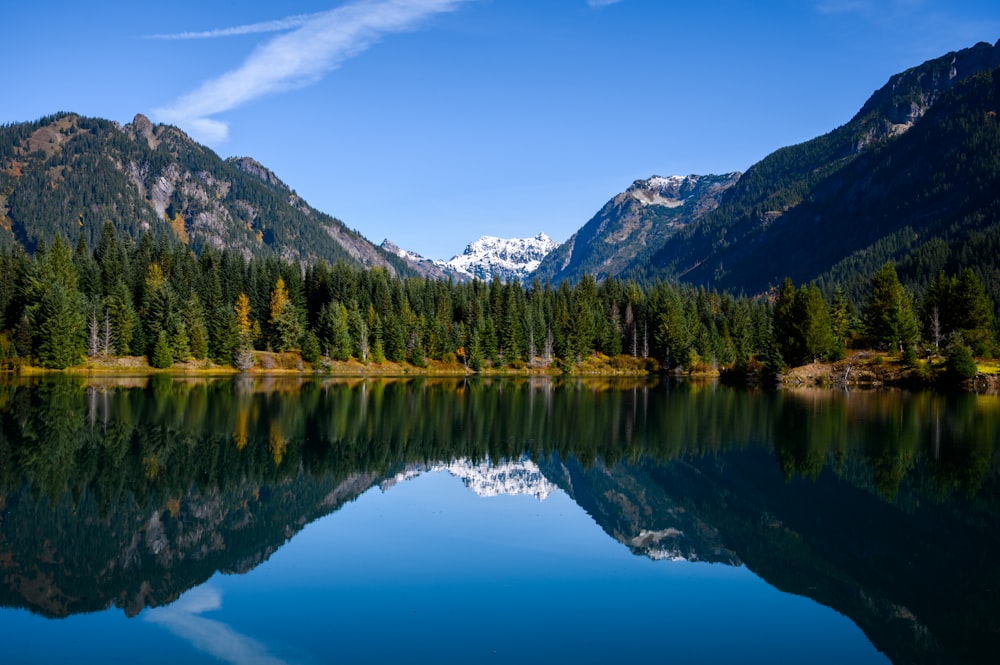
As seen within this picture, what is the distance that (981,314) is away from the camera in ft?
318

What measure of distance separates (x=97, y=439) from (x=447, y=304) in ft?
353

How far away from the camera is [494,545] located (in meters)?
22.8

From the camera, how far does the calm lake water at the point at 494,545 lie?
15086 millimetres

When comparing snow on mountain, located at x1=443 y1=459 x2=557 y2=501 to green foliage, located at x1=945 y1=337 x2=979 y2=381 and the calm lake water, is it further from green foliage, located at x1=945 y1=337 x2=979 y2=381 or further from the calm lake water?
green foliage, located at x1=945 y1=337 x2=979 y2=381

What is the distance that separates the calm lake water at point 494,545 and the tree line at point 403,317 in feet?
210

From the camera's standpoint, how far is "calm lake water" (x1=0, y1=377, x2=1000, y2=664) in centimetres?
1509

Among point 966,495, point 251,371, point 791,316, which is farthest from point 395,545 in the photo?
point 251,371

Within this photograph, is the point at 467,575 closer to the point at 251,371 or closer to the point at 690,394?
the point at 690,394

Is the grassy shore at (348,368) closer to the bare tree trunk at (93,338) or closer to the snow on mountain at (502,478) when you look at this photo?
the bare tree trunk at (93,338)

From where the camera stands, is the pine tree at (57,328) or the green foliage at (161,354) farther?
the green foliage at (161,354)

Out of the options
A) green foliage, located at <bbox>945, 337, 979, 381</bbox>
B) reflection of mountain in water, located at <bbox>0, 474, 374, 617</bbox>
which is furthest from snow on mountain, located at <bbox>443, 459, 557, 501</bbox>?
green foliage, located at <bbox>945, 337, 979, 381</bbox>

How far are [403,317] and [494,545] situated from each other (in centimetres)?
11429

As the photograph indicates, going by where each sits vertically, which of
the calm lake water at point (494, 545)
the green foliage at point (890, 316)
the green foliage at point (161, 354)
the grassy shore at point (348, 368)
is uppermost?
the green foliage at point (890, 316)

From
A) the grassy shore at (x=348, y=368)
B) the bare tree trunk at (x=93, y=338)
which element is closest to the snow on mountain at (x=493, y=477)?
the grassy shore at (x=348, y=368)
